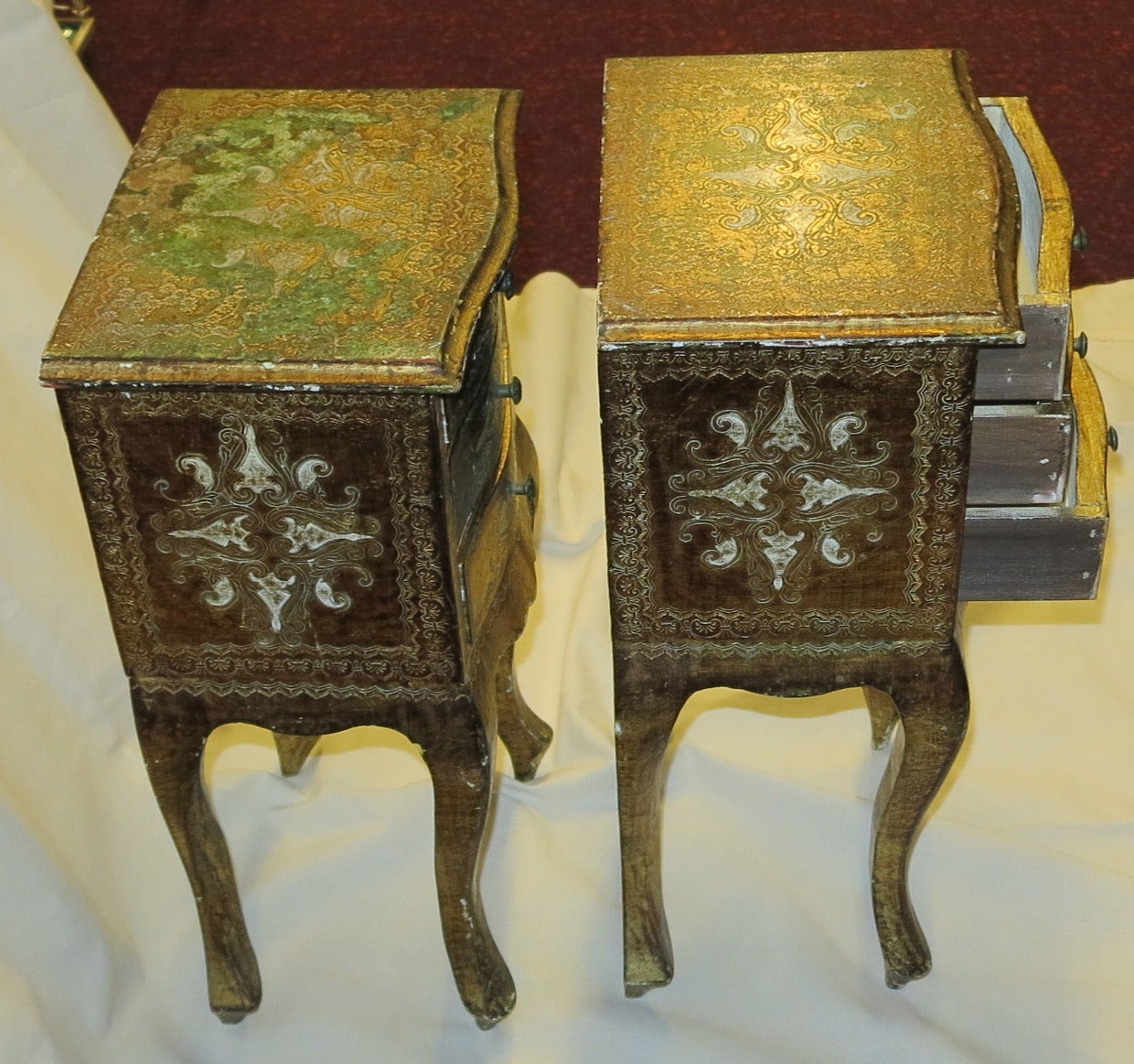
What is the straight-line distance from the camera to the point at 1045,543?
1565 millimetres

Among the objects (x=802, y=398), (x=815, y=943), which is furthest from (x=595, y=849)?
(x=802, y=398)

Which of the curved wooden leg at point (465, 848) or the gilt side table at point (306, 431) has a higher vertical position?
the gilt side table at point (306, 431)

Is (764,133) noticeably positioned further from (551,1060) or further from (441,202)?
(551,1060)

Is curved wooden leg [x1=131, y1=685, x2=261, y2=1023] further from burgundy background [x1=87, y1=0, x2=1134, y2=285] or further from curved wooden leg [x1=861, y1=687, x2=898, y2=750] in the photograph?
burgundy background [x1=87, y1=0, x2=1134, y2=285]

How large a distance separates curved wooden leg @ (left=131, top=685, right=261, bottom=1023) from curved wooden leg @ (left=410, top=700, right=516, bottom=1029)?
21 cm

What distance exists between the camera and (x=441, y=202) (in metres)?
1.57

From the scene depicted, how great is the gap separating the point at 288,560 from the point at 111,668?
68 centimetres

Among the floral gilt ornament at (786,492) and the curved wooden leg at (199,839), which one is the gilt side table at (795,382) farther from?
the curved wooden leg at (199,839)

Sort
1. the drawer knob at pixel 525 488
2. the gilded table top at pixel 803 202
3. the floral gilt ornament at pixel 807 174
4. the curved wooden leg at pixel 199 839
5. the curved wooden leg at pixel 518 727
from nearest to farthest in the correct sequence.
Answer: the gilded table top at pixel 803 202 → the floral gilt ornament at pixel 807 174 → the curved wooden leg at pixel 199 839 → the drawer knob at pixel 525 488 → the curved wooden leg at pixel 518 727

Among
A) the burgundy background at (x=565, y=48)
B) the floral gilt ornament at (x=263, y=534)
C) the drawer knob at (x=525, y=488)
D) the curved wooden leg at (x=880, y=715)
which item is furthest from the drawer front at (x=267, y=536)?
the burgundy background at (x=565, y=48)

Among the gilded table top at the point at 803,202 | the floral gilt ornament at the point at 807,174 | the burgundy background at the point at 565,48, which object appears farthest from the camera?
the burgundy background at the point at 565,48

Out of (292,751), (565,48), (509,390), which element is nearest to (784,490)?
(509,390)

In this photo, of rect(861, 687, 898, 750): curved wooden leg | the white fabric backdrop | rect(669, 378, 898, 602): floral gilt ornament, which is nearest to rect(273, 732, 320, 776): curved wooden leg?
the white fabric backdrop

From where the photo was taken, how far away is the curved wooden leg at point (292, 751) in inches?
80.9
